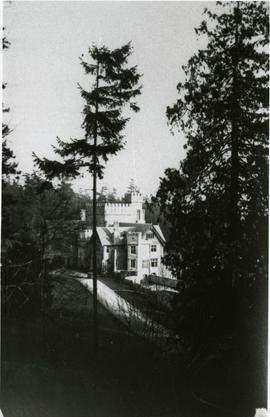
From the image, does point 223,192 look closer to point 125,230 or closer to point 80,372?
point 125,230

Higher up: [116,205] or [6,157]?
[6,157]

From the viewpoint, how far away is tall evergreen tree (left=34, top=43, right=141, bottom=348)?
6426mm

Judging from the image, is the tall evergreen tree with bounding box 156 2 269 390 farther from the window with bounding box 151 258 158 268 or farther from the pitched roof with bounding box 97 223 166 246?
the window with bounding box 151 258 158 268

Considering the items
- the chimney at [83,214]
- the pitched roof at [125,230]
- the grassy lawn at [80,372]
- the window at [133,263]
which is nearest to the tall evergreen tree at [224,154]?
the pitched roof at [125,230]

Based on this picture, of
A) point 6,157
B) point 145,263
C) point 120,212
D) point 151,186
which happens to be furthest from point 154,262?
point 6,157

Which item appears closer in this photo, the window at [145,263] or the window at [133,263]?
the window at [145,263]

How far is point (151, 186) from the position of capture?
604 cm

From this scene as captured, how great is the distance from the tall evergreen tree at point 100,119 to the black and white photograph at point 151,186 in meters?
0.03

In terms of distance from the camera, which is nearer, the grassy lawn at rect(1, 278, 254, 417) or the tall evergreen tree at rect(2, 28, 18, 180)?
the grassy lawn at rect(1, 278, 254, 417)

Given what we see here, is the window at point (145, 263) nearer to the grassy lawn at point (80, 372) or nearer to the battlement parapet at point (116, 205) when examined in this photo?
the battlement parapet at point (116, 205)

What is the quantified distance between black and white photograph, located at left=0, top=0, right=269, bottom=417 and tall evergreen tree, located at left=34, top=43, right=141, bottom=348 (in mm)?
31

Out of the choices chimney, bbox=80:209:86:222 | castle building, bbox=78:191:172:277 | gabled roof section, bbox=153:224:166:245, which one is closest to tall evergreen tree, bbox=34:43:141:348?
castle building, bbox=78:191:172:277

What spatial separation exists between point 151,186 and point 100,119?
6.79 ft

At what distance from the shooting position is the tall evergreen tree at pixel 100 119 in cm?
643
